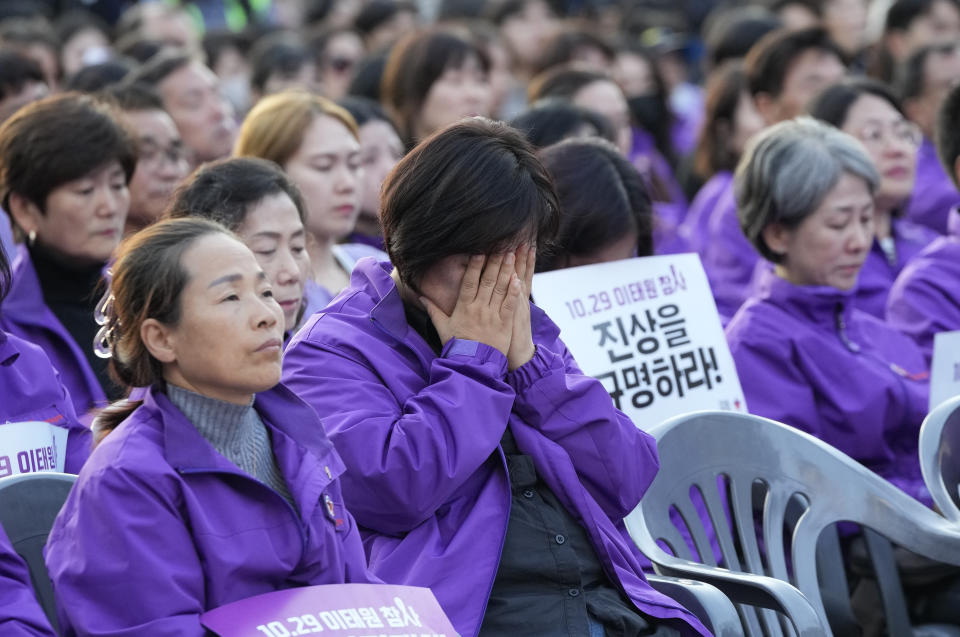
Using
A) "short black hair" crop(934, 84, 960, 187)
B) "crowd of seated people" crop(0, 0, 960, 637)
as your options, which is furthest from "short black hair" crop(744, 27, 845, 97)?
"short black hair" crop(934, 84, 960, 187)

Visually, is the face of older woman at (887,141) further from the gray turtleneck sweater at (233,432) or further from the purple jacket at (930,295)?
the gray turtleneck sweater at (233,432)

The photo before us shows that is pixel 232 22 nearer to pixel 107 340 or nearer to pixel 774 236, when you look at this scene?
pixel 774 236

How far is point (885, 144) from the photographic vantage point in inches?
254

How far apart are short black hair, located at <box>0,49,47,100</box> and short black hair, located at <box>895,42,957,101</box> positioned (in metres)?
4.57

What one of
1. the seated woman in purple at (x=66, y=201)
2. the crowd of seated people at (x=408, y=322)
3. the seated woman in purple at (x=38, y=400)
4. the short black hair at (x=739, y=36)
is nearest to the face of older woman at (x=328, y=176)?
the crowd of seated people at (x=408, y=322)

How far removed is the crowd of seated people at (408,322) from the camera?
2.75 m

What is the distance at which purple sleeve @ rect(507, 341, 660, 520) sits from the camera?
10.7 ft

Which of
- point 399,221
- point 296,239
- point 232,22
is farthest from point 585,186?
point 232,22

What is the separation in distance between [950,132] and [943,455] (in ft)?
7.12

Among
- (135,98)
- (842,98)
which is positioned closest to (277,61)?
(135,98)

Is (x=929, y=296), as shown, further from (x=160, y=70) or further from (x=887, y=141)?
(x=160, y=70)

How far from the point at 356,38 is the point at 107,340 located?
824 cm

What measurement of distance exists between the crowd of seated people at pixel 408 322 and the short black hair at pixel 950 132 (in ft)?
0.05

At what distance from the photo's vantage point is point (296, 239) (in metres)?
4.17
